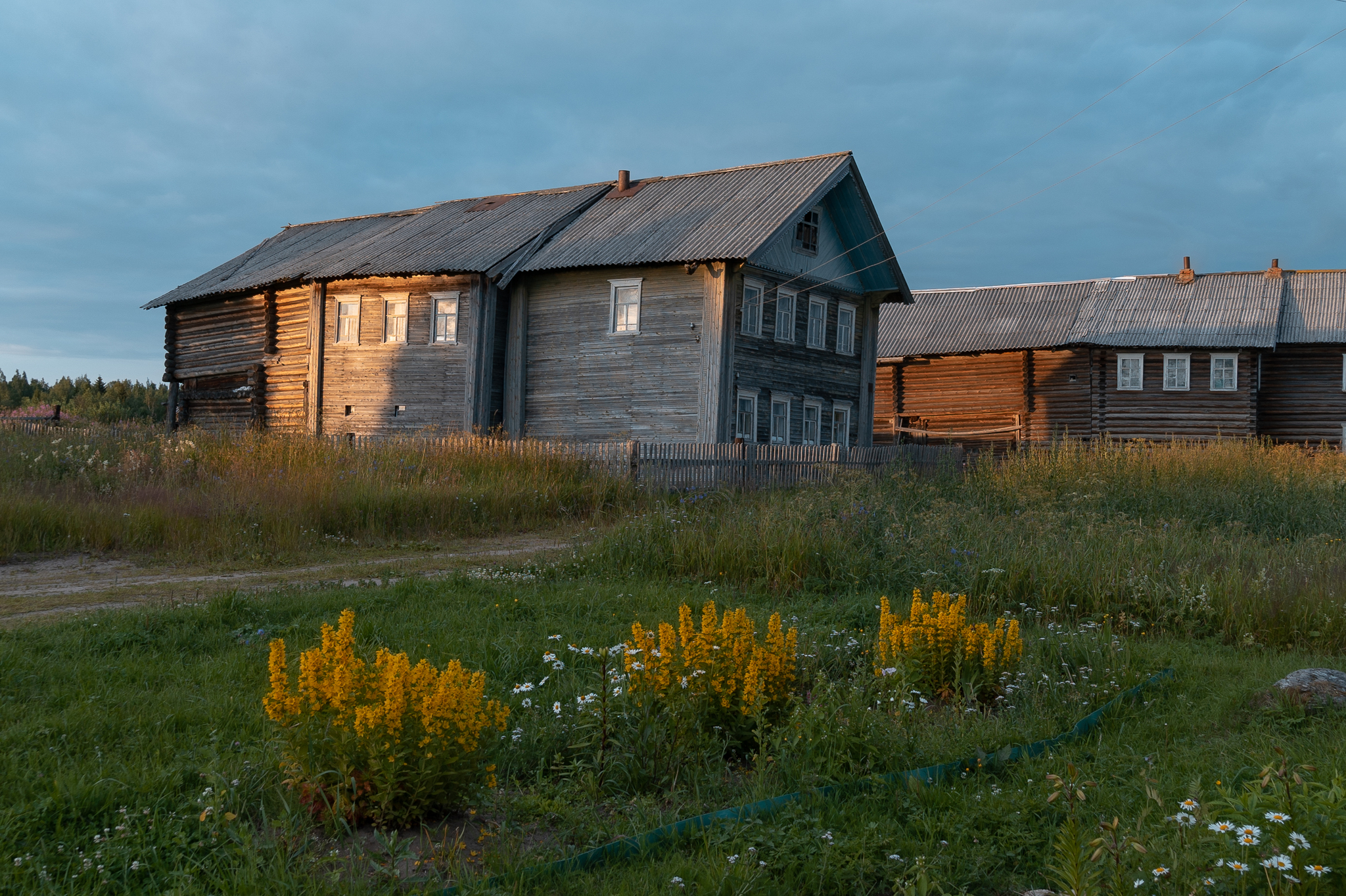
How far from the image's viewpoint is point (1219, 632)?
292 inches

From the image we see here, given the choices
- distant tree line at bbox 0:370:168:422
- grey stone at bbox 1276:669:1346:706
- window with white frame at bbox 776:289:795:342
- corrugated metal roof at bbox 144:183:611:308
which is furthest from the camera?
distant tree line at bbox 0:370:168:422

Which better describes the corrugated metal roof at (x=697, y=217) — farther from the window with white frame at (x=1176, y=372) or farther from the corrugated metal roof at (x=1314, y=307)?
the corrugated metal roof at (x=1314, y=307)

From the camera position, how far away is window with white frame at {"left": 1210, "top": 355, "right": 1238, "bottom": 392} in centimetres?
3094

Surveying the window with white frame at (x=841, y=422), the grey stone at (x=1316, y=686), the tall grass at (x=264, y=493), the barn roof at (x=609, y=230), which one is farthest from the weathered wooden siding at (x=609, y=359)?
the grey stone at (x=1316, y=686)

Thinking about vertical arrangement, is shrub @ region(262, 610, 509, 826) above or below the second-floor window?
below

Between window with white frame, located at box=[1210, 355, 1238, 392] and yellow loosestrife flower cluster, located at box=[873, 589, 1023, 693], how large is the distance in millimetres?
29645

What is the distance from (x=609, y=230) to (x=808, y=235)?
192 inches

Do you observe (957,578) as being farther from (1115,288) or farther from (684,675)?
(1115,288)

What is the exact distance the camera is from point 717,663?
15.8 ft

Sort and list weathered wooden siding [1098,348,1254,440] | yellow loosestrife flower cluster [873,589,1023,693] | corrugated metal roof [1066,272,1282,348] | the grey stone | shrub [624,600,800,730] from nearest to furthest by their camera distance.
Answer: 1. shrub [624,600,800,730]
2. the grey stone
3. yellow loosestrife flower cluster [873,589,1023,693]
4. corrugated metal roof [1066,272,1282,348]
5. weathered wooden siding [1098,348,1254,440]

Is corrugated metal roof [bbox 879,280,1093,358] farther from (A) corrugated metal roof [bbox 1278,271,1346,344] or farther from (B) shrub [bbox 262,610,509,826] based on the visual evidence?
(B) shrub [bbox 262,610,509,826]

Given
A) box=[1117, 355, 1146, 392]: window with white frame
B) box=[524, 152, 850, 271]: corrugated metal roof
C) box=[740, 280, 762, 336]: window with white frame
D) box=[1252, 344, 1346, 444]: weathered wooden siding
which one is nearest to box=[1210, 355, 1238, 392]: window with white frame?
box=[1252, 344, 1346, 444]: weathered wooden siding

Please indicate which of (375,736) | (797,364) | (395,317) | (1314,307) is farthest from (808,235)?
(375,736)

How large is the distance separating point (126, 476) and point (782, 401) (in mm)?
14318
